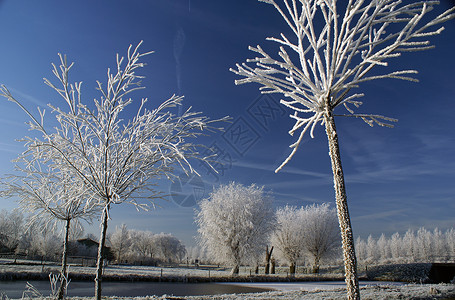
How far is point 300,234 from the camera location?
3447 cm

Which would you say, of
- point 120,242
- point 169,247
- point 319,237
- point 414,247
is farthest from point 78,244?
point 414,247

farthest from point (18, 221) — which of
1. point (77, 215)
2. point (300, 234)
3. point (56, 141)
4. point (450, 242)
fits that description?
point (450, 242)

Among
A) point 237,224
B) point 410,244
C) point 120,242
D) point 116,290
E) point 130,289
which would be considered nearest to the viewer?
point 116,290

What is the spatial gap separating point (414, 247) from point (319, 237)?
69915 mm

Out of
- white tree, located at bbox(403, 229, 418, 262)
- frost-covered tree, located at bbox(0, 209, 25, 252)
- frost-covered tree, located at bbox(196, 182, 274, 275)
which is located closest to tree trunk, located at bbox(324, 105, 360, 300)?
frost-covered tree, located at bbox(196, 182, 274, 275)

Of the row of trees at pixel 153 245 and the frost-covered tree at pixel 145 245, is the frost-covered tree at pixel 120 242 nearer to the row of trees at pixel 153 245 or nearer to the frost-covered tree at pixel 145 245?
the row of trees at pixel 153 245

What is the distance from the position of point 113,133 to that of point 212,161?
2.32m

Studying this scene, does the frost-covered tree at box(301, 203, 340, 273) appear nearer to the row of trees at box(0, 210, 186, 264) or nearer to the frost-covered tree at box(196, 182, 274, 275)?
the frost-covered tree at box(196, 182, 274, 275)

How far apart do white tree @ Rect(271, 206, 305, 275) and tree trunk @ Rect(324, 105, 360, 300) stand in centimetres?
3169

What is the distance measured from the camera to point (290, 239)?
3475 cm

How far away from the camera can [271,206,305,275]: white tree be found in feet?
112

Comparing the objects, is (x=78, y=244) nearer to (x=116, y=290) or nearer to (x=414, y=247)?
(x=116, y=290)

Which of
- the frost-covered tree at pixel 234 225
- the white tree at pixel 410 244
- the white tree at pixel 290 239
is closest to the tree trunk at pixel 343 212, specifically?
the frost-covered tree at pixel 234 225

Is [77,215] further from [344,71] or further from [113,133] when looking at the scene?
[344,71]
